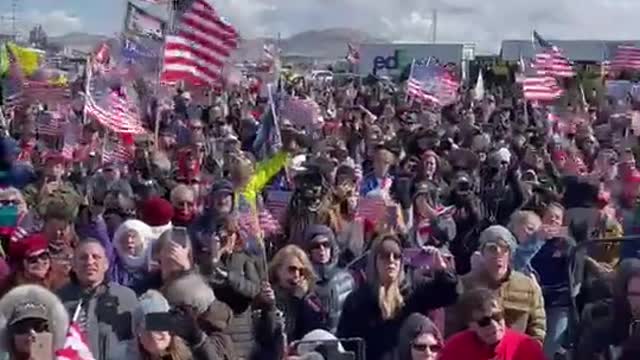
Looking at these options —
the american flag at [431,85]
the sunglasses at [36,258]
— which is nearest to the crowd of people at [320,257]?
the sunglasses at [36,258]

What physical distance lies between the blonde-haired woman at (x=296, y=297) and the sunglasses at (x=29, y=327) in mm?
2143

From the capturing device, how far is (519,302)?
8.07 m

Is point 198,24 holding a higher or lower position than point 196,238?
higher

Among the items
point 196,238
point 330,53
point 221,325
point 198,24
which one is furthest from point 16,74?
point 330,53

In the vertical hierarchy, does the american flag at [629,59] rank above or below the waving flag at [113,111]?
above

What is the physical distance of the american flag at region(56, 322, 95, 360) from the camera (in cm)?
623

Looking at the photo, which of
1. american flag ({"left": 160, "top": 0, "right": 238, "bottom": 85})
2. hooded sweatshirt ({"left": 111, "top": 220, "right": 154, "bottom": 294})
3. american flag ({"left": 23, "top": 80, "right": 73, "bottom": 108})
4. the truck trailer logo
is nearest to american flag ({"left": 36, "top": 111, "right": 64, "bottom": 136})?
american flag ({"left": 23, "top": 80, "right": 73, "bottom": 108})

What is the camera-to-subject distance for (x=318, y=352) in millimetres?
7145

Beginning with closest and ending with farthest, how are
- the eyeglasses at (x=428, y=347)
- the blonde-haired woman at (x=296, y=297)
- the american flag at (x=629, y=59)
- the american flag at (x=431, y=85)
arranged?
the eyeglasses at (x=428, y=347)
the blonde-haired woman at (x=296, y=297)
the american flag at (x=431, y=85)
the american flag at (x=629, y=59)

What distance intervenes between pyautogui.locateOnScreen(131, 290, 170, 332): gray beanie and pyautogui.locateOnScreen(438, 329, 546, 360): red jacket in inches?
54.3

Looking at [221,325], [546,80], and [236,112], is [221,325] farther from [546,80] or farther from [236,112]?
[236,112]

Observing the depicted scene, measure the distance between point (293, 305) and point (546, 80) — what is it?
15892mm

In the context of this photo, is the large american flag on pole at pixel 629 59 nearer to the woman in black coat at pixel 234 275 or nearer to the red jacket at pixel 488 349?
the woman in black coat at pixel 234 275

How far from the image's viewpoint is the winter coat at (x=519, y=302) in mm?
8000
